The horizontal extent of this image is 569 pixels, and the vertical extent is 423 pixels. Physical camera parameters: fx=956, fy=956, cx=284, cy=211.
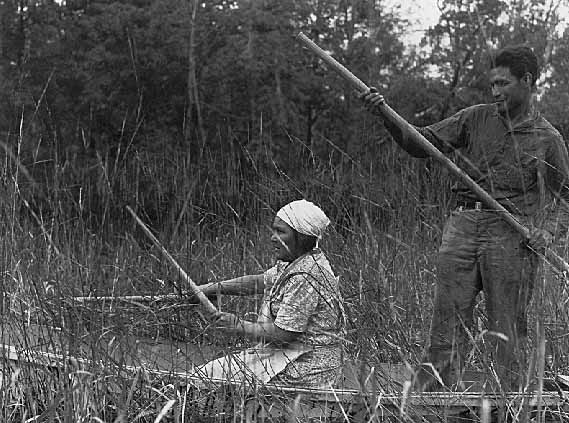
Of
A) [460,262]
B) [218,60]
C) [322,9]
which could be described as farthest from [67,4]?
[460,262]

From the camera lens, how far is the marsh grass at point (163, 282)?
230 cm

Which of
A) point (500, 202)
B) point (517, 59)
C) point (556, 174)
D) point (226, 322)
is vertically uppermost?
point (517, 59)

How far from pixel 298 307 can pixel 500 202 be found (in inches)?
35.0

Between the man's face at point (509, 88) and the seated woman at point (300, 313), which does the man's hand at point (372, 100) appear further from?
the seated woman at point (300, 313)

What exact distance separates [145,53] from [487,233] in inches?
432

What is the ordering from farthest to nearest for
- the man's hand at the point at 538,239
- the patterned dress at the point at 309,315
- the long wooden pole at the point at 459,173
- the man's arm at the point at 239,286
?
the man's arm at the point at 239,286 < the long wooden pole at the point at 459,173 < the man's hand at the point at 538,239 < the patterned dress at the point at 309,315

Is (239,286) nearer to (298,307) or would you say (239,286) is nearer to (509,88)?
(298,307)

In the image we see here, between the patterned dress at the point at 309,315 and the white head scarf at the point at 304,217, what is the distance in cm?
7

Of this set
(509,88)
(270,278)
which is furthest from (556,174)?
(270,278)

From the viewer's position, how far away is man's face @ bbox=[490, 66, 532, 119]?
3.15 metres

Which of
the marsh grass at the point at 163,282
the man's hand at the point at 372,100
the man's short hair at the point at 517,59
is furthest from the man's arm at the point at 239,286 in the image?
the man's short hair at the point at 517,59

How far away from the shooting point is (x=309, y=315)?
2.84 m

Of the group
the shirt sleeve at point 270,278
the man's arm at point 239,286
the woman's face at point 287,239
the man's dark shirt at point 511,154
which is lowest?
the man's arm at point 239,286

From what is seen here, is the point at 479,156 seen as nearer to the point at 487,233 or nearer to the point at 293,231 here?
the point at 487,233
